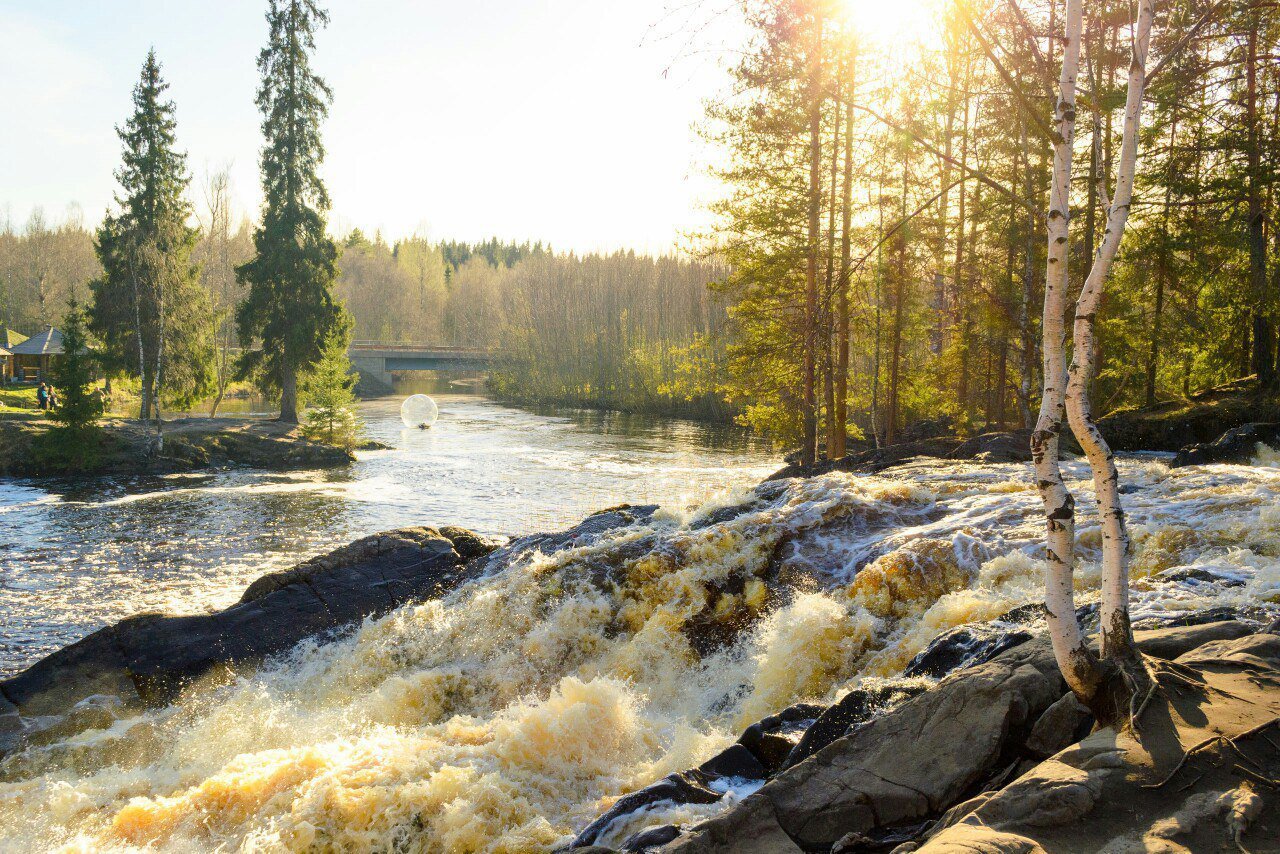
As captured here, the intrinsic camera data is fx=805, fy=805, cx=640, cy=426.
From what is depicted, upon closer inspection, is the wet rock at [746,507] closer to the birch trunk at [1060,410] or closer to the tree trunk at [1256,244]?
the birch trunk at [1060,410]

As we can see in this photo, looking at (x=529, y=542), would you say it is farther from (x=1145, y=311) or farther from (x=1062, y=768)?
(x=1145, y=311)

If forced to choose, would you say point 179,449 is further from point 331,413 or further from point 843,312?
point 843,312

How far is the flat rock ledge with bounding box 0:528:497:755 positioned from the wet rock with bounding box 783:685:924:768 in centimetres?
800

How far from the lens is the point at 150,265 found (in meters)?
30.5

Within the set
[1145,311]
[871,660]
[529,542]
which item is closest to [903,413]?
[1145,311]

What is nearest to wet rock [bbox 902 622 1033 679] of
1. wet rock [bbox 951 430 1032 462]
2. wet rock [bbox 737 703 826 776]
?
wet rock [bbox 737 703 826 776]

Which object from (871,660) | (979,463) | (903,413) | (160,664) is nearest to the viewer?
(871,660)

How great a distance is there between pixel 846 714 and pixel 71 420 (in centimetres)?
2769

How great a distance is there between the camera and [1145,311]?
20969mm

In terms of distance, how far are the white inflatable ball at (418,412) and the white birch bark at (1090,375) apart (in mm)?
37745

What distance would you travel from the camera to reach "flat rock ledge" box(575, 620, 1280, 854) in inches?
140

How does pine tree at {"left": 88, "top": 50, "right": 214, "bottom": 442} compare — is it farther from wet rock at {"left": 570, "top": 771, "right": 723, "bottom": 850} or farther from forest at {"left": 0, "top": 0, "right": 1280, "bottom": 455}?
wet rock at {"left": 570, "top": 771, "right": 723, "bottom": 850}

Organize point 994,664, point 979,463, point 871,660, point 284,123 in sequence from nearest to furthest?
point 994,664
point 871,660
point 979,463
point 284,123

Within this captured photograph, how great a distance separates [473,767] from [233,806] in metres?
1.98
